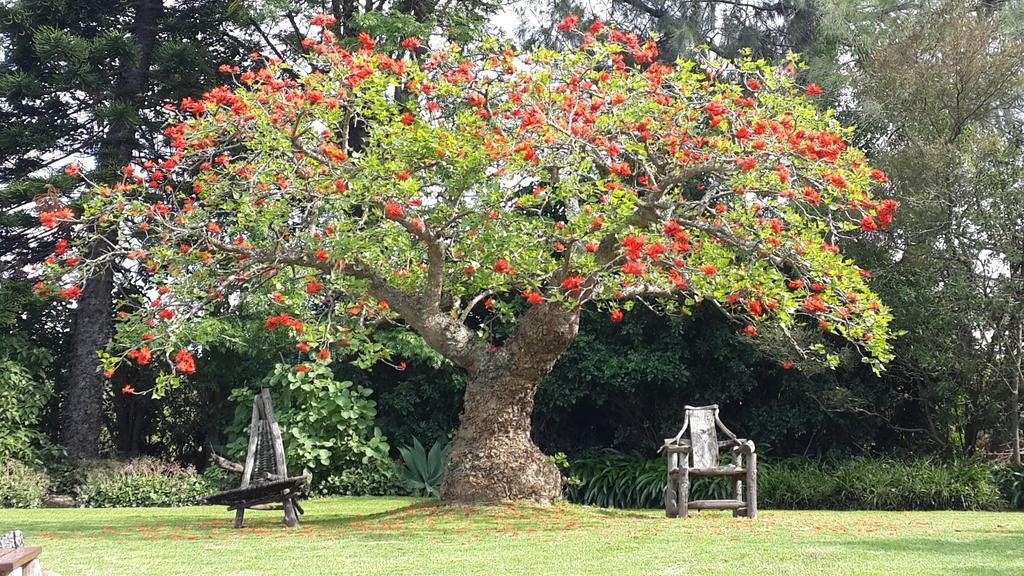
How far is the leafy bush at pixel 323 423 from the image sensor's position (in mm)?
13820

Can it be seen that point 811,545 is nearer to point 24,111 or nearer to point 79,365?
point 79,365

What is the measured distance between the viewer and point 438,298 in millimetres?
9336

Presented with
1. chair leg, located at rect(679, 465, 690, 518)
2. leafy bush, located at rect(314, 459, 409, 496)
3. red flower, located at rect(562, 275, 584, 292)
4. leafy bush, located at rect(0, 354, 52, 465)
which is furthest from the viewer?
leafy bush, located at rect(314, 459, 409, 496)

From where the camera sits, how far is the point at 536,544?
22.5 ft

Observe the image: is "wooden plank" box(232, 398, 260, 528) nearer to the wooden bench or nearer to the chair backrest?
the chair backrest

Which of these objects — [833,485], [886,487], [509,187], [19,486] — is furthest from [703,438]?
[19,486]

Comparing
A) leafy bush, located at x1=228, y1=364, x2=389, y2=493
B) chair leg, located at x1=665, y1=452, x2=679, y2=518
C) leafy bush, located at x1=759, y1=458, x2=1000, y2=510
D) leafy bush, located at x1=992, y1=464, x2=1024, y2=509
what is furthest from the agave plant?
leafy bush, located at x1=992, y1=464, x2=1024, y2=509

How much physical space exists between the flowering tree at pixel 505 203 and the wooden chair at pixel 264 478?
1.11m

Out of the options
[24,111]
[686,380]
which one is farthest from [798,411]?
[24,111]

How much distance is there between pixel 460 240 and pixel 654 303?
5.34 meters

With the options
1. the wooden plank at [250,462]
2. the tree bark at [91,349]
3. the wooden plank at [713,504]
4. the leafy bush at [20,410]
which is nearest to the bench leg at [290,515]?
the wooden plank at [250,462]

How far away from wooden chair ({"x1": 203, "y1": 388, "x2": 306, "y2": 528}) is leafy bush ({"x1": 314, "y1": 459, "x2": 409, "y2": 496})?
3.00 meters

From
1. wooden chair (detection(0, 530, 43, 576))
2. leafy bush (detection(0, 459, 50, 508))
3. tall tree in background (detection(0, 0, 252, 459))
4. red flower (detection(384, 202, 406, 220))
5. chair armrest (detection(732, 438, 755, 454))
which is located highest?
tall tree in background (detection(0, 0, 252, 459))

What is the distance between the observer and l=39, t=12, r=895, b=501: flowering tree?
8.18 meters
